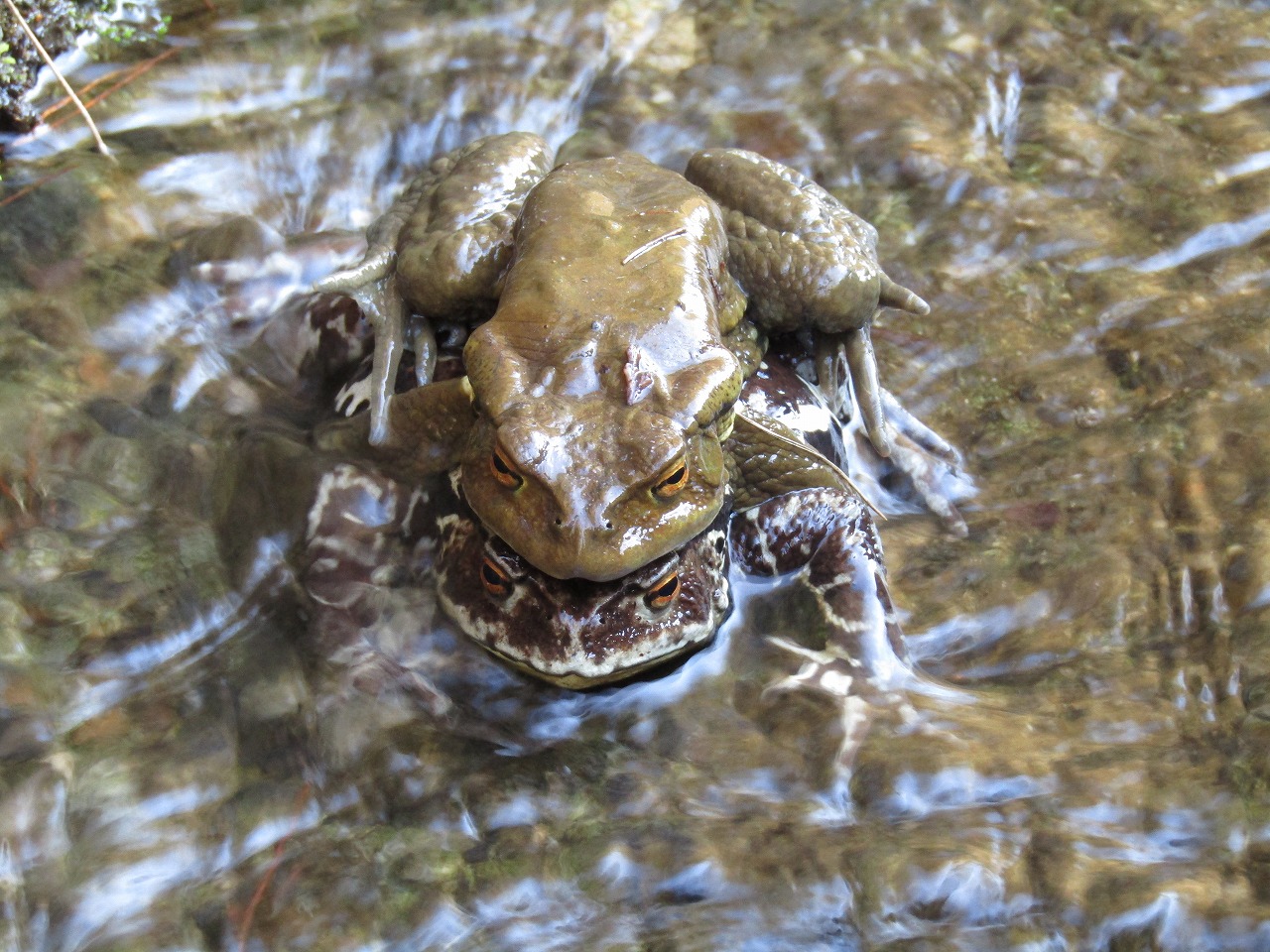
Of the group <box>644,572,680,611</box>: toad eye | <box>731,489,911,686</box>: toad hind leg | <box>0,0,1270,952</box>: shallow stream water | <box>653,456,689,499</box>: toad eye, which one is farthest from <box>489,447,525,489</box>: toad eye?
<box>731,489,911,686</box>: toad hind leg

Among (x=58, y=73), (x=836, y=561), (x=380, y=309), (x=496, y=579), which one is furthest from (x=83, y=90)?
(x=836, y=561)

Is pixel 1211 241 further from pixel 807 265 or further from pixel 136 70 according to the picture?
pixel 136 70

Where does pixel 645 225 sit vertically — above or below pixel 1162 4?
above

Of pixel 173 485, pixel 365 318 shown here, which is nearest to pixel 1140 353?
pixel 365 318

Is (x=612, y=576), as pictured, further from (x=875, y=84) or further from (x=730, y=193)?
(x=875, y=84)

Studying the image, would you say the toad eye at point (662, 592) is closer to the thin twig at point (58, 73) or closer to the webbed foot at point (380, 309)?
the webbed foot at point (380, 309)

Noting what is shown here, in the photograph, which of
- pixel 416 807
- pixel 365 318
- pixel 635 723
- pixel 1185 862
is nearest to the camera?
pixel 1185 862
